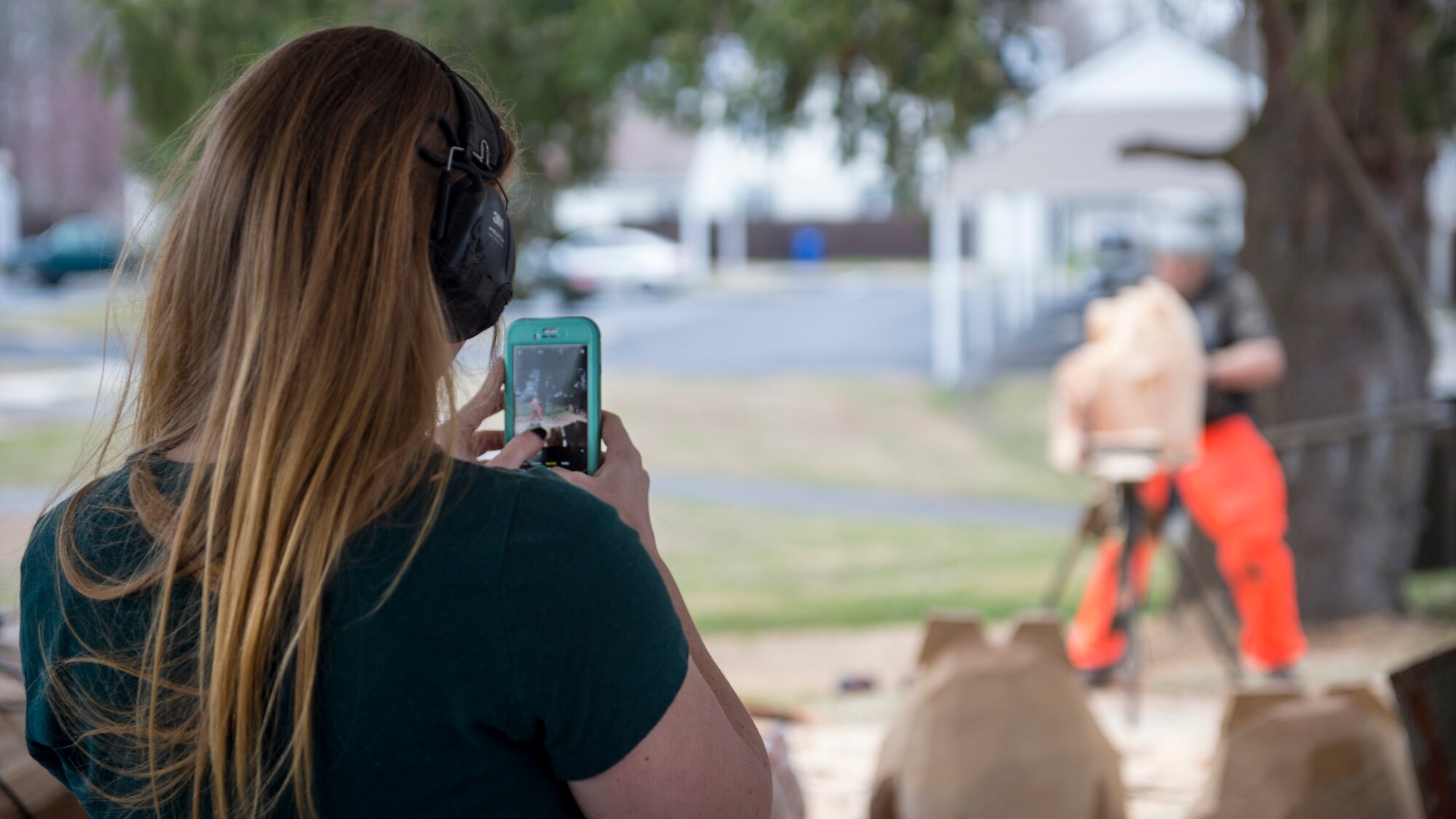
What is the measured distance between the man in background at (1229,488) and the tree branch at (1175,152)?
0.99 m

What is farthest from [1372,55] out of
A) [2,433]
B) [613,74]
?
[2,433]

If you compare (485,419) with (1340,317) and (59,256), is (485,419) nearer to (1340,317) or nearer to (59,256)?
(1340,317)

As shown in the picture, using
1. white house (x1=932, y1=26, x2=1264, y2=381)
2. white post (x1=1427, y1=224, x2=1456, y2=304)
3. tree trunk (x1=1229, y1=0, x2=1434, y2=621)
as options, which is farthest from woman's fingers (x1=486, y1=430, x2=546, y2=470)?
white post (x1=1427, y1=224, x2=1456, y2=304)

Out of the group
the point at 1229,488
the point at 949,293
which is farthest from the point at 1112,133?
the point at 1229,488

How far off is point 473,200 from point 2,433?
48.7 feet

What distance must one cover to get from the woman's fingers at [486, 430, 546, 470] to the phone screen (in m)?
0.03

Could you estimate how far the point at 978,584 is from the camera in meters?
8.83

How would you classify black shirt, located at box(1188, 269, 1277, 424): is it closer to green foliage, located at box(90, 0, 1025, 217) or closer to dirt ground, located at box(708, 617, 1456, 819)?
dirt ground, located at box(708, 617, 1456, 819)

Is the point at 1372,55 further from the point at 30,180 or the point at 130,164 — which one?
the point at 30,180

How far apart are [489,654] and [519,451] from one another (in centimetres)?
29

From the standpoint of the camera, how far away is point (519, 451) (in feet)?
4.34

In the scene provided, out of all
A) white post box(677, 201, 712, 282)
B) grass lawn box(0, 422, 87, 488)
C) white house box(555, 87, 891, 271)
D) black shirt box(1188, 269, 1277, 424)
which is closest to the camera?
black shirt box(1188, 269, 1277, 424)

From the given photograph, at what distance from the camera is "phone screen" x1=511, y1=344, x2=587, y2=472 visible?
1.39m

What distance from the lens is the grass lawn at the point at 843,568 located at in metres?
8.31
